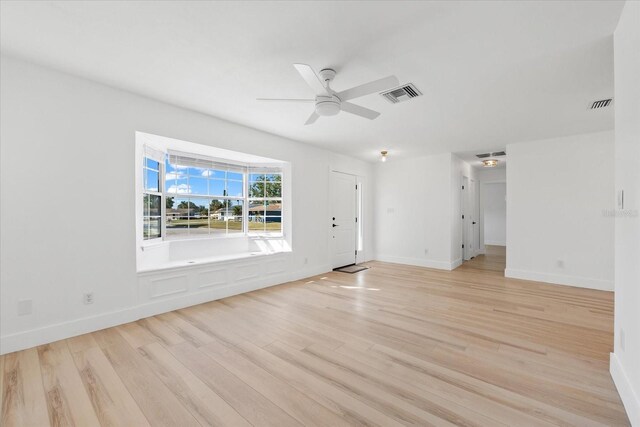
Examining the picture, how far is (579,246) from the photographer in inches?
180

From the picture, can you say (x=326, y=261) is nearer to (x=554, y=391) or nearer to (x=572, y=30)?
(x=554, y=391)

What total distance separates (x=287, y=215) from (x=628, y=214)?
13.6 feet

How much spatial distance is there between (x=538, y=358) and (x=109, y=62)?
4522 mm

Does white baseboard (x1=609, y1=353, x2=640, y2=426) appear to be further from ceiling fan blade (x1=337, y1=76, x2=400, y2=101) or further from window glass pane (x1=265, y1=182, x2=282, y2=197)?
window glass pane (x1=265, y1=182, x2=282, y2=197)

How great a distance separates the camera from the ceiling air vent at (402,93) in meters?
2.89

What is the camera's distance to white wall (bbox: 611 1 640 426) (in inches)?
61.2

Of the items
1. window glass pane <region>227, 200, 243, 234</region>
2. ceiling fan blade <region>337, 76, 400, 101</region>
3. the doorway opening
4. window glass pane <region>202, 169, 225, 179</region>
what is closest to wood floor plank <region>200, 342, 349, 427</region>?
ceiling fan blade <region>337, 76, 400, 101</region>

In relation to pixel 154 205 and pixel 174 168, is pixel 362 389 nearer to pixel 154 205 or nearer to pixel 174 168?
pixel 154 205

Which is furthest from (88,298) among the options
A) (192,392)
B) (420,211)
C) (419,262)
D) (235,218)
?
(420,211)

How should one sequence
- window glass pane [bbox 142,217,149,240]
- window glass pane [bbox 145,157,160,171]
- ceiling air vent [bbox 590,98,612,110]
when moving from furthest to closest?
1. window glass pane [bbox 145,157,160,171]
2. window glass pane [bbox 142,217,149,240]
3. ceiling air vent [bbox 590,98,612,110]

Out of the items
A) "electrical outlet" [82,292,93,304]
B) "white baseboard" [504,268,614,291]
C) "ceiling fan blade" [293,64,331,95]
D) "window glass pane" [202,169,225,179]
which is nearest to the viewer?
"ceiling fan blade" [293,64,331,95]

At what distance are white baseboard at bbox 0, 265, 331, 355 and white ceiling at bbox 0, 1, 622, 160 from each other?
2.45m

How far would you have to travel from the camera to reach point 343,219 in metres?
6.27

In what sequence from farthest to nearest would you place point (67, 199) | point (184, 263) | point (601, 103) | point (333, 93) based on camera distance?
point (184, 263), point (601, 103), point (67, 199), point (333, 93)
